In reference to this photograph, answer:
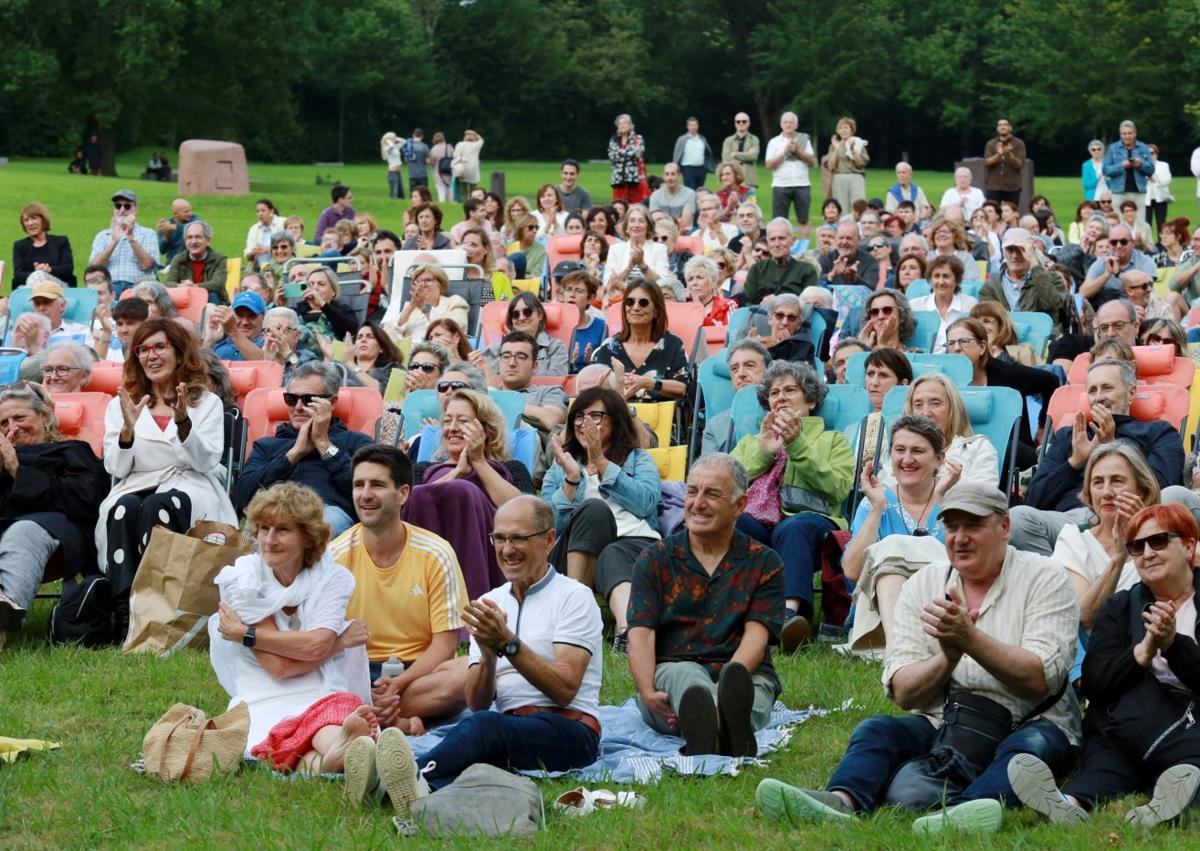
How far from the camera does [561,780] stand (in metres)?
6.11

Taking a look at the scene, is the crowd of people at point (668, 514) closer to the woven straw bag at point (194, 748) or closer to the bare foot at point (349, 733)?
the bare foot at point (349, 733)

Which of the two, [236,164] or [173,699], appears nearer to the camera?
[173,699]

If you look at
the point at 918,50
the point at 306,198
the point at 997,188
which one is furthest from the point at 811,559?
the point at 918,50

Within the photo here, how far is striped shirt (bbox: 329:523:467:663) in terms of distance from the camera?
6938mm

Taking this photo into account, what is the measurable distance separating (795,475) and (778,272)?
571 cm

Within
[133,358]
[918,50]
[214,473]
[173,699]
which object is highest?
[918,50]

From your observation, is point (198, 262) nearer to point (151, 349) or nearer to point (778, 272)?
point (778, 272)

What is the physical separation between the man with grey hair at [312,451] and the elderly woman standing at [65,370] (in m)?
1.40

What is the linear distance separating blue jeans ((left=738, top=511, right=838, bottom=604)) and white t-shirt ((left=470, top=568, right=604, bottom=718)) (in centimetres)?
186

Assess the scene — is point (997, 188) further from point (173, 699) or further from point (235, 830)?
point (235, 830)

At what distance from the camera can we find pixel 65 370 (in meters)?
9.77

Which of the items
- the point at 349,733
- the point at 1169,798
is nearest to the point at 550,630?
the point at 349,733

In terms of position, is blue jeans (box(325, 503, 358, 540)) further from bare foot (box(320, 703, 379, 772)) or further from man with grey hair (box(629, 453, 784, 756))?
bare foot (box(320, 703, 379, 772))

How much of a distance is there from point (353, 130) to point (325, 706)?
191 ft
